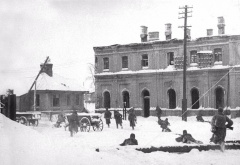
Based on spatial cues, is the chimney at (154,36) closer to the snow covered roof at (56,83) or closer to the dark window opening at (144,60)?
the dark window opening at (144,60)

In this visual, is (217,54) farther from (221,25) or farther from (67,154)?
(67,154)

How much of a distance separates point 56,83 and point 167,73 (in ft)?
38.8

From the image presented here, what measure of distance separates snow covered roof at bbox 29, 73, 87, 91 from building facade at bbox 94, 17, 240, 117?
3.34 m

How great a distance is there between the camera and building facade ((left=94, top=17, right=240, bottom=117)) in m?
33.3

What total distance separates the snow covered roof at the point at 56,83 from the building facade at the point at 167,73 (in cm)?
334

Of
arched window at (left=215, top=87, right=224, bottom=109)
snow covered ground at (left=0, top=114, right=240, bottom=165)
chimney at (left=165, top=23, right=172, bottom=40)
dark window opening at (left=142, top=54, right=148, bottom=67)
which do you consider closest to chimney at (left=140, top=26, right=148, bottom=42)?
dark window opening at (left=142, top=54, right=148, bottom=67)

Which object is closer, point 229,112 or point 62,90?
point 229,112

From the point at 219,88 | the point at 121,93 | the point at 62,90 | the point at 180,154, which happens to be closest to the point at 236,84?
the point at 219,88

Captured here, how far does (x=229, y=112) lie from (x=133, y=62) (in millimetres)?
10965

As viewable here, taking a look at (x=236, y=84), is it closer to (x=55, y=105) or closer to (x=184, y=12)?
(x=184, y=12)

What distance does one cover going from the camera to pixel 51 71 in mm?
40875

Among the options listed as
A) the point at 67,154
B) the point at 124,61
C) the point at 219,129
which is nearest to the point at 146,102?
the point at 124,61

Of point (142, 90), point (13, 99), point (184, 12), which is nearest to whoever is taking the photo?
point (13, 99)

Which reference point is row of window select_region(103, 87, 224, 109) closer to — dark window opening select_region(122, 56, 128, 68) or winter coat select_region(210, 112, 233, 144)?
dark window opening select_region(122, 56, 128, 68)
